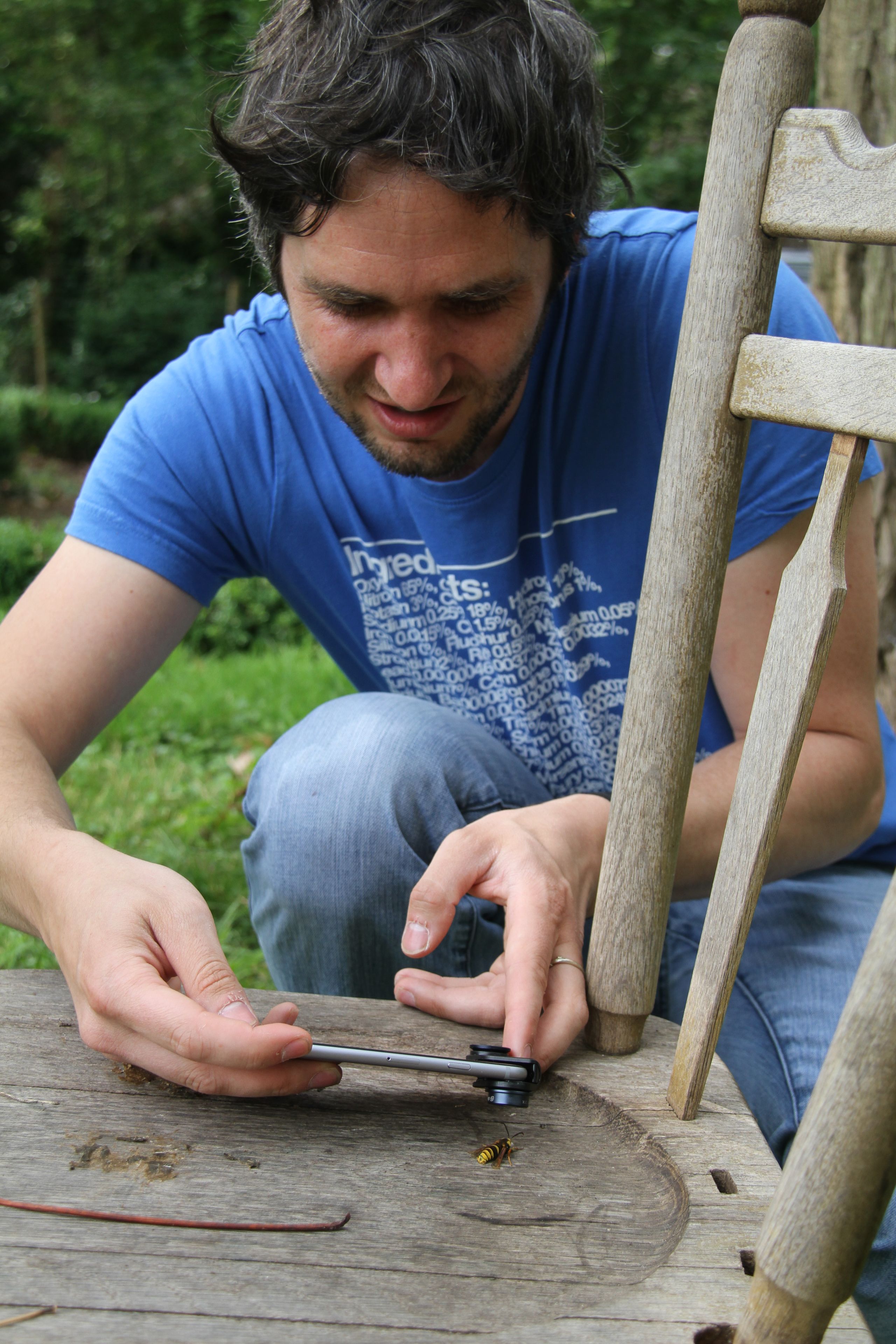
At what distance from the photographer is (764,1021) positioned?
1.39 m

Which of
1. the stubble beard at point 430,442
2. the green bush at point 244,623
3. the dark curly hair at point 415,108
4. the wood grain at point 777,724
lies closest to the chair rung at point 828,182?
the wood grain at point 777,724

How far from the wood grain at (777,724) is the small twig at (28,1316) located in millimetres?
502

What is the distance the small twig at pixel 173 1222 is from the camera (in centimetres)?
81

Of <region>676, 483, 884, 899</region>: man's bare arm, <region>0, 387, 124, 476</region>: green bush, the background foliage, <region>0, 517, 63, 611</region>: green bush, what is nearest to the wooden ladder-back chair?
<region>676, 483, 884, 899</region>: man's bare arm

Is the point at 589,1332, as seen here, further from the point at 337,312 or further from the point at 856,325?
the point at 856,325

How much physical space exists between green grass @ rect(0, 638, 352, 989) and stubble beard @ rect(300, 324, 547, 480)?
1.06 meters

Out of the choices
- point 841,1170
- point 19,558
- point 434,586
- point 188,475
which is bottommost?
point 19,558

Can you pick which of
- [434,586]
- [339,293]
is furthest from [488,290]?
[434,586]

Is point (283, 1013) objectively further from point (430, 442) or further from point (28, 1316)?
point (430, 442)

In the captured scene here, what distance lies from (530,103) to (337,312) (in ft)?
1.00

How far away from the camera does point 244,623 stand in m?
5.57

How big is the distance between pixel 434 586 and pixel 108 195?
51.5 ft

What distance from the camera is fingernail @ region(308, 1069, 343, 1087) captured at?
37.3 inches

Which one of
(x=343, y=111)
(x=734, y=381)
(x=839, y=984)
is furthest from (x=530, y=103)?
(x=839, y=984)
